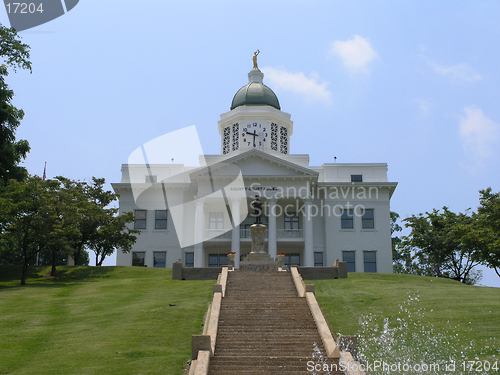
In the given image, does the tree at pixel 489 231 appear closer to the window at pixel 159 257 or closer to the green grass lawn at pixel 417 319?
the green grass lawn at pixel 417 319

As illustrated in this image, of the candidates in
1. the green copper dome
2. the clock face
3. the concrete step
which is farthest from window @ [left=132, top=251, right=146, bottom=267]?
the concrete step

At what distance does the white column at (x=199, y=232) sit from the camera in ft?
144

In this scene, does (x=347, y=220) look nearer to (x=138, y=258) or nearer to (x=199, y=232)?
(x=199, y=232)

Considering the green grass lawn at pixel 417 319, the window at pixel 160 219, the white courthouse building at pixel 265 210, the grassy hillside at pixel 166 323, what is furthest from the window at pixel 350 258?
the green grass lawn at pixel 417 319

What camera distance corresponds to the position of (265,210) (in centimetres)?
4688

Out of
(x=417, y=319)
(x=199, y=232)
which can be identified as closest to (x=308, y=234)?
(x=199, y=232)

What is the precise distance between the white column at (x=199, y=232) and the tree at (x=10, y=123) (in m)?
12.9

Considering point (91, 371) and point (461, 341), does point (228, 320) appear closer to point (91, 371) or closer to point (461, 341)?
point (91, 371)

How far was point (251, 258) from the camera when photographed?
32.5m

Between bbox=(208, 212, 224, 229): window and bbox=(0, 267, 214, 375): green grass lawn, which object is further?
bbox=(208, 212, 224, 229): window

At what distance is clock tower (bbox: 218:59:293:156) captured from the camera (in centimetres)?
5312

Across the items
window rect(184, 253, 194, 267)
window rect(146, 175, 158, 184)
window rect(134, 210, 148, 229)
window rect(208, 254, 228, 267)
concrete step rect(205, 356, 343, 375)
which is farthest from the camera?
window rect(146, 175, 158, 184)

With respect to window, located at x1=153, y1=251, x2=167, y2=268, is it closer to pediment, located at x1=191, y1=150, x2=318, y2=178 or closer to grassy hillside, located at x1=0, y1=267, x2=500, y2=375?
pediment, located at x1=191, y1=150, x2=318, y2=178

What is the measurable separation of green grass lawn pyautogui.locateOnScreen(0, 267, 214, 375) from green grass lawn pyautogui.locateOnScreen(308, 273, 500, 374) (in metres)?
5.74
